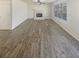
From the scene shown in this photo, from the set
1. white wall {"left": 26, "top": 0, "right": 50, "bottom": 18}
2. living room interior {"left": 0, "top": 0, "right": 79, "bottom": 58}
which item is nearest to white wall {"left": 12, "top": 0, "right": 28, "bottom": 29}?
living room interior {"left": 0, "top": 0, "right": 79, "bottom": 58}

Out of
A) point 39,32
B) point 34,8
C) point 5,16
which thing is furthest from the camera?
point 34,8

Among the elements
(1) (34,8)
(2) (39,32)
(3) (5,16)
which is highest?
(1) (34,8)

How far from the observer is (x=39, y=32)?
6.48 metres

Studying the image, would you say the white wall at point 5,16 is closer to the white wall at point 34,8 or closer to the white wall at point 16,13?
the white wall at point 16,13

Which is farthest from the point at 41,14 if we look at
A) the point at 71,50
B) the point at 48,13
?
the point at 71,50

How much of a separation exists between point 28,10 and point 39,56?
38.5 feet

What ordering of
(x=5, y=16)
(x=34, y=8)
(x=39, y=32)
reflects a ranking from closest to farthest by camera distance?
(x=39, y=32), (x=5, y=16), (x=34, y=8)

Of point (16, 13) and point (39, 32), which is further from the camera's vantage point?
point (16, 13)

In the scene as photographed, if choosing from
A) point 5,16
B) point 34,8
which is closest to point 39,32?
point 5,16

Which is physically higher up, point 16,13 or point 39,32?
point 16,13

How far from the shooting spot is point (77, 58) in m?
3.02

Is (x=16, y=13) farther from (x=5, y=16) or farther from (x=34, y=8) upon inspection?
(x=34, y=8)

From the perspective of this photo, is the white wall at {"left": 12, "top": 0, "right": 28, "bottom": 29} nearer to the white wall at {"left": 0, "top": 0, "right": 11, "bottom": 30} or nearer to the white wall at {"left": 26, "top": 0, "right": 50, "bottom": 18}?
the white wall at {"left": 0, "top": 0, "right": 11, "bottom": 30}

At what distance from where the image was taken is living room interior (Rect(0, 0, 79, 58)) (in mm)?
3489
